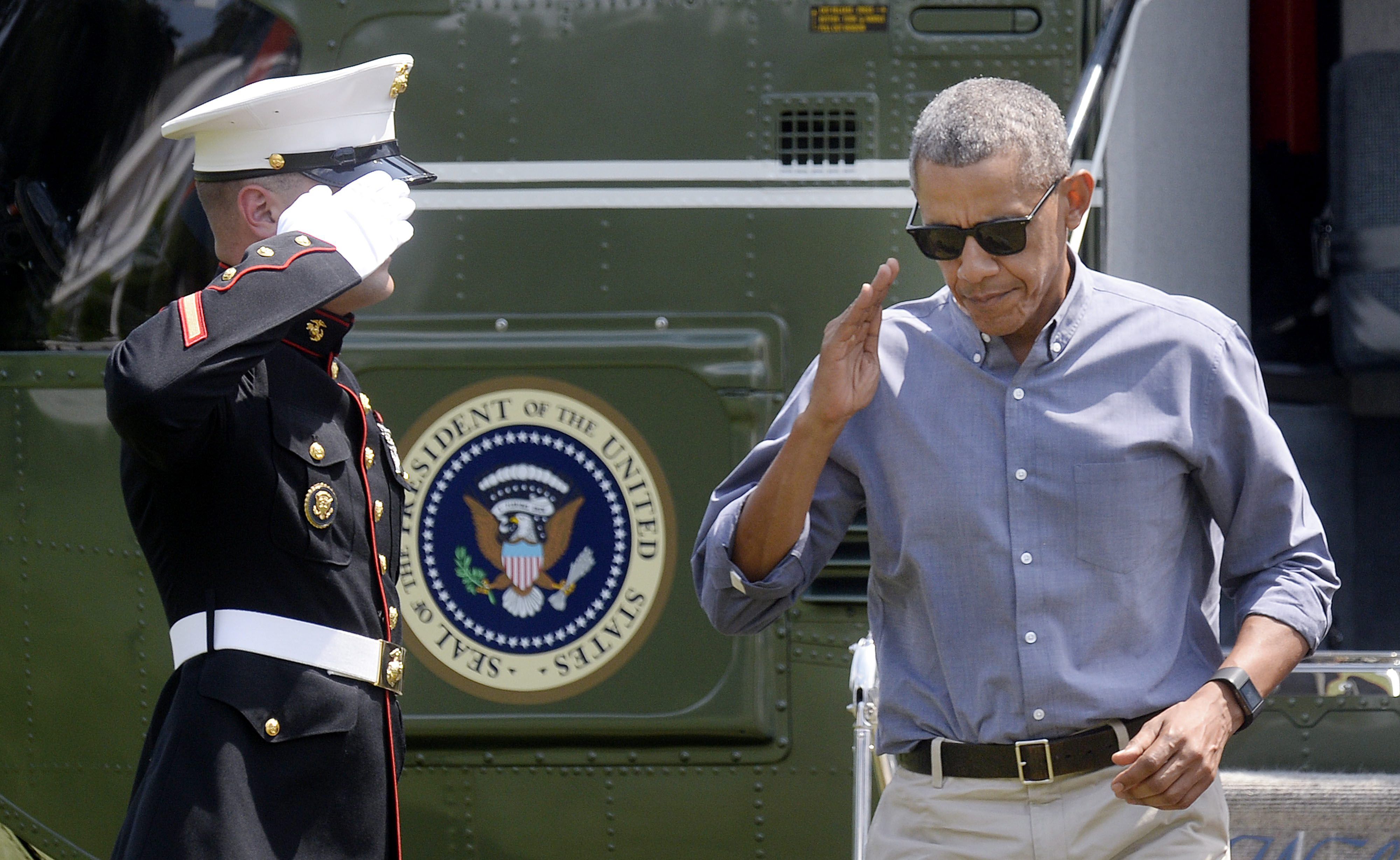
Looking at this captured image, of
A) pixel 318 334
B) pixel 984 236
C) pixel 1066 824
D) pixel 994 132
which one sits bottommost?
pixel 1066 824

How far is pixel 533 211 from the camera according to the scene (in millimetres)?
3252

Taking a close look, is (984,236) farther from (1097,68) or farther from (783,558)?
(1097,68)

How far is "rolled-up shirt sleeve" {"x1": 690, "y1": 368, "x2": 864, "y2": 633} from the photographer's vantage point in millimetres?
1897

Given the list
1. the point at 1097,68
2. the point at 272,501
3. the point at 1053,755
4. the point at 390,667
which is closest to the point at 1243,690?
the point at 1053,755

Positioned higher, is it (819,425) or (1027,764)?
(819,425)

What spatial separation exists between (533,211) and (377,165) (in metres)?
1.09

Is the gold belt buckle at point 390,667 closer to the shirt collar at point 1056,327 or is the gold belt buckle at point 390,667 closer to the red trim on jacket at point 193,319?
the red trim on jacket at point 193,319

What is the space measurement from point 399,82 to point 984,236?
995 millimetres

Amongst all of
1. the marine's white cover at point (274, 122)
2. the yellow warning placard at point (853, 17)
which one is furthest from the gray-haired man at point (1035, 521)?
the yellow warning placard at point (853, 17)

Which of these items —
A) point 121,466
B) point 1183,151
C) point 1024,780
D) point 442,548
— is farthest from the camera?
point 1183,151

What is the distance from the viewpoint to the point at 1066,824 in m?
1.82

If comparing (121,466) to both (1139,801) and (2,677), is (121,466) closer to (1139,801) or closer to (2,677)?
(1139,801)

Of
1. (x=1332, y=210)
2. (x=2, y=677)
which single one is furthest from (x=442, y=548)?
(x=1332, y=210)

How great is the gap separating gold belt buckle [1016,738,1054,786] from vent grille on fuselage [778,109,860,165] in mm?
1743
